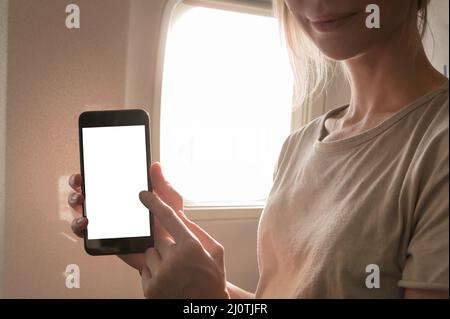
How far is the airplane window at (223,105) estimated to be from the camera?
1172mm

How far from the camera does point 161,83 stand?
1.00 m

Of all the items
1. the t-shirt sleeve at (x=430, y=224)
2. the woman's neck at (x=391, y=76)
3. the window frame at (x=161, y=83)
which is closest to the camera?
the t-shirt sleeve at (x=430, y=224)

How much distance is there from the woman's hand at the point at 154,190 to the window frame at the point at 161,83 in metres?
0.40

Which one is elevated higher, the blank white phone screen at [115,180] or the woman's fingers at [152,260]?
the blank white phone screen at [115,180]

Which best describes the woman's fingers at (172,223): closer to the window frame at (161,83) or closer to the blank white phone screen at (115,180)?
the blank white phone screen at (115,180)

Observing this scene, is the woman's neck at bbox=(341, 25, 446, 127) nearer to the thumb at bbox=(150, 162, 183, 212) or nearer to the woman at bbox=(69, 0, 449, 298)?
the woman at bbox=(69, 0, 449, 298)

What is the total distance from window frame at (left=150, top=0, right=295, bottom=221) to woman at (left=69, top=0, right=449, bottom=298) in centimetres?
40

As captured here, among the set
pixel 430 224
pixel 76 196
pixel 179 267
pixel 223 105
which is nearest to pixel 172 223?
pixel 179 267

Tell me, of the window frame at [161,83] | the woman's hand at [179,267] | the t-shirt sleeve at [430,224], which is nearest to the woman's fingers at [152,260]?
the woman's hand at [179,267]

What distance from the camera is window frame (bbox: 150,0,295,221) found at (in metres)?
0.98

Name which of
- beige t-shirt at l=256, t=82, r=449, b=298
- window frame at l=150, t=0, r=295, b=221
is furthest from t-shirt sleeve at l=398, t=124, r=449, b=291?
window frame at l=150, t=0, r=295, b=221
